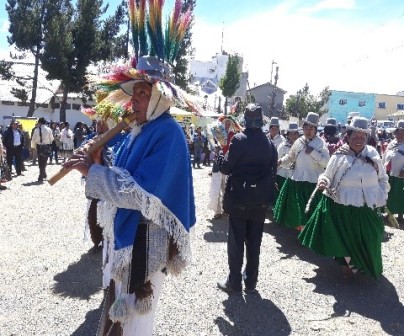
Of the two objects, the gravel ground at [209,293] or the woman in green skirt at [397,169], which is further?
the woman in green skirt at [397,169]

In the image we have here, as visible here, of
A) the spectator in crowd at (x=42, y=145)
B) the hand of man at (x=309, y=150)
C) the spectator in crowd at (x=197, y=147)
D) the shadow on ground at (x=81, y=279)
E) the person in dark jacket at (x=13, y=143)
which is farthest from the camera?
the spectator in crowd at (x=197, y=147)

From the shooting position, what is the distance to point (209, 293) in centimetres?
461

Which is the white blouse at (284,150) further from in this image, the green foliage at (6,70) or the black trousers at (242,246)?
the green foliage at (6,70)

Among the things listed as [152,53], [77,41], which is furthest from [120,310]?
[77,41]

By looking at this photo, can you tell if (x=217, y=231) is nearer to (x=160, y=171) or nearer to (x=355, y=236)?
(x=355, y=236)

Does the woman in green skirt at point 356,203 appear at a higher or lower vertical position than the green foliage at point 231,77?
lower

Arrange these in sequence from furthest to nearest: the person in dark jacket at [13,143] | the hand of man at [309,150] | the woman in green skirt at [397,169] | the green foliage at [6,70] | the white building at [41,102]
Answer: the white building at [41,102]
the green foliage at [6,70]
the person in dark jacket at [13,143]
the woman in green skirt at [397,169]
the hand of man at [309,150]

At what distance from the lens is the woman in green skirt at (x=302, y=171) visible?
6.46m

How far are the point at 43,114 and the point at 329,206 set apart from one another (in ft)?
103

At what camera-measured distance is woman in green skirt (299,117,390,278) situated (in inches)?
193

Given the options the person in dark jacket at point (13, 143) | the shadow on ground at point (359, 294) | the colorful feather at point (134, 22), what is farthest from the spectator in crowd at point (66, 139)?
the colorful feather at point (134, 22)

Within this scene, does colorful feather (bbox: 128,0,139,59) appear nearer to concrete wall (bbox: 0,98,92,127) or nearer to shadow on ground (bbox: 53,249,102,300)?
shadow on ground (bbox: 53,249,102,300)

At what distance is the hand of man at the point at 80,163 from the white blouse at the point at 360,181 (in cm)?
318

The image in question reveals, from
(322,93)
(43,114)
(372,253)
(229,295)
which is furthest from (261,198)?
(322,93)
